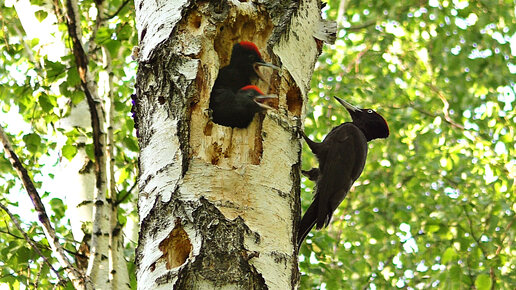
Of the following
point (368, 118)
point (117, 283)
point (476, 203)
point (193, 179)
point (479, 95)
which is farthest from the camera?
point (479, 95)

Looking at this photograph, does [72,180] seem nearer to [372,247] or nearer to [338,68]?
[372,247]

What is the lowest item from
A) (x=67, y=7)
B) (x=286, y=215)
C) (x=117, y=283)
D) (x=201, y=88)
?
(x=286, y=215)

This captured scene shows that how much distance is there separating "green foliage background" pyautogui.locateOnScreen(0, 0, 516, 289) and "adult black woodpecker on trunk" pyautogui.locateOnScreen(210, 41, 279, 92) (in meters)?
2.07

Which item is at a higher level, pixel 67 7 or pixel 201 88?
pixel 67 7

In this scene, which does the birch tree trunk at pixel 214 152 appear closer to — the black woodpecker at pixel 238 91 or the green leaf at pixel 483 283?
the black woodpecker at pixel 238 91

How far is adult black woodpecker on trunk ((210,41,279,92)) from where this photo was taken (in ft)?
8.65

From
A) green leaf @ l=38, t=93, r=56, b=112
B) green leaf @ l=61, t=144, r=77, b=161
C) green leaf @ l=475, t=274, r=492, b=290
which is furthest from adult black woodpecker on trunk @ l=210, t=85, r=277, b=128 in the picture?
green leaf @ l=475, t=274, r=492, b=290

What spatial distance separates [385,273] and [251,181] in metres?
5.32

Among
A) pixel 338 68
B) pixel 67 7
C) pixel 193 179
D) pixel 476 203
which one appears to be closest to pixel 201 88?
pixel 193 179

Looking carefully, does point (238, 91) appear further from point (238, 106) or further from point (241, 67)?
point (238, 106)

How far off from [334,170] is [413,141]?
15.0 feet

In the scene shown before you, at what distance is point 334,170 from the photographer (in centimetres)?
369

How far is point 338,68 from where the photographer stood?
8.38 meters

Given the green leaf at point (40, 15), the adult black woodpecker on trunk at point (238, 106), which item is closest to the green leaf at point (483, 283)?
the adult black woodpecker on trunk at point (238, 106)
